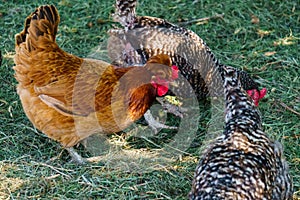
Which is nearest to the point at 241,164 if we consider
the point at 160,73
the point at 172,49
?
the point at 160,73

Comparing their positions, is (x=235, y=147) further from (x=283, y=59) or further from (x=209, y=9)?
(x=209, y=9)

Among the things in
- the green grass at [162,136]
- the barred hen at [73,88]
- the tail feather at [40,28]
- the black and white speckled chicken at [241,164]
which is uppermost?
the tail feather at [40,28]

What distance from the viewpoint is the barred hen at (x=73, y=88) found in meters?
3.66

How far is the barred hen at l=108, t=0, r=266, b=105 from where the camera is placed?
4.42 metres

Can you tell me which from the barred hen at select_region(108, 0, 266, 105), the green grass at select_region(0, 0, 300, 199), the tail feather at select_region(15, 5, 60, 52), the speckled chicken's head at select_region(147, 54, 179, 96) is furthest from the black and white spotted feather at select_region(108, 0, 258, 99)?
the tail feather at select_region(15, 5, 60, 52)

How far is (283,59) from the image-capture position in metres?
4.96

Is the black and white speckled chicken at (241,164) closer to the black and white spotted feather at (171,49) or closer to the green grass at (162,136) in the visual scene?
the green grass at (162,136)

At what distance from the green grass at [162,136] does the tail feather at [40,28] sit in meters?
0.81

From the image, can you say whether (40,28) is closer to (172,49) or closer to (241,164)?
(172,49)

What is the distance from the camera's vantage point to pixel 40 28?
12.3 feet

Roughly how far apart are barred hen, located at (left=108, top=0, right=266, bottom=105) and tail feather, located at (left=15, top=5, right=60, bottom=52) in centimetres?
92

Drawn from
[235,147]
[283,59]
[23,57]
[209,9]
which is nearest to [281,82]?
[283,59]

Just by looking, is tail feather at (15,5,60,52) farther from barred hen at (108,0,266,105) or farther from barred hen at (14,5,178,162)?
barred hen at (108,0,266,105)

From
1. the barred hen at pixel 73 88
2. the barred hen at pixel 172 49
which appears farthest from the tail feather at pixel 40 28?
the barred hen at pixel 172 49
